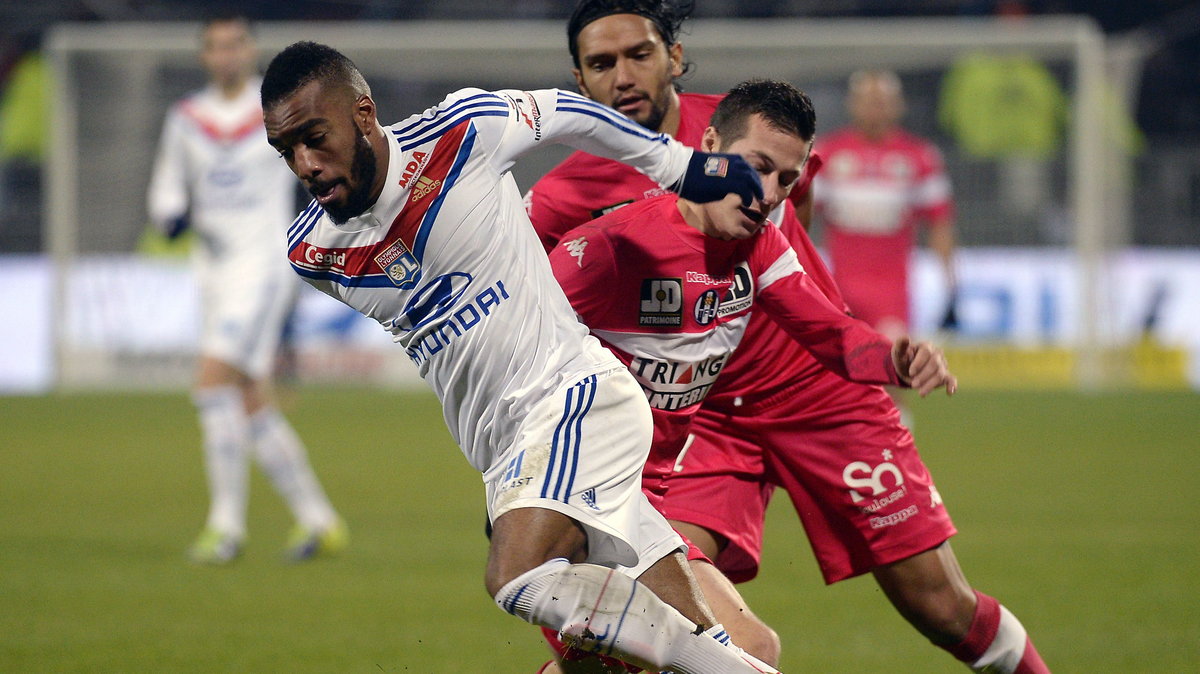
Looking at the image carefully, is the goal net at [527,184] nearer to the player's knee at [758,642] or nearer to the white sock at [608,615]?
the player's knee at [758,642]

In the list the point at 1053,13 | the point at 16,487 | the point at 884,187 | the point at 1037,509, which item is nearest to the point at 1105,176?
the point at 1053,13

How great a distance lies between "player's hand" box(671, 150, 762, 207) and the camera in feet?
11.2

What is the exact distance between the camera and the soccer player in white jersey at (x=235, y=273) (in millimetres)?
7391

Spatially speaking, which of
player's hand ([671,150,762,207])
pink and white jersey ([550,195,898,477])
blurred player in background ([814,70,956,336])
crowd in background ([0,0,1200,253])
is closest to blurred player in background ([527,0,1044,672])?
pink and white jersey ([550,195,898,477])

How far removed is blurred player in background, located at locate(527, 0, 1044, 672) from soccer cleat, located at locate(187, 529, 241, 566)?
3481 millimetres

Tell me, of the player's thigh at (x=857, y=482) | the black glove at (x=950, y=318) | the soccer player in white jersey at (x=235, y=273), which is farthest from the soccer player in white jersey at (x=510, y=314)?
the black glove at (x=950, y=318)

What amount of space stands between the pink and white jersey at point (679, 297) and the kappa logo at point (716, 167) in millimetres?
357

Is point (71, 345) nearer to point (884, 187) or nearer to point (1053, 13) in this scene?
point (884, 187)

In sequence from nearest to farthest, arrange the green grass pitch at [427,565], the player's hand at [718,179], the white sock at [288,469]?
the player's hand at [718,179]
the green grass pitch at [427,565]
the white sock at [288,469]

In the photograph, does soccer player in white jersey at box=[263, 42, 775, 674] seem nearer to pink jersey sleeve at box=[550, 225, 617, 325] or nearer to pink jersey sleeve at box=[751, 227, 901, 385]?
pink jersey sleeve at box=[550, 225, 617, 325]

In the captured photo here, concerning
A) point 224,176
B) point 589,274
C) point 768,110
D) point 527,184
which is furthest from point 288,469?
point 527,184

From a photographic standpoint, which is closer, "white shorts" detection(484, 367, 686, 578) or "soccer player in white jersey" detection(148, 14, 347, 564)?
"white shorts" detection(484, 367, 686, 578)

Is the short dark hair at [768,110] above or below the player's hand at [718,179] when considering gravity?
above

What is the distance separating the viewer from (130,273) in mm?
16641
